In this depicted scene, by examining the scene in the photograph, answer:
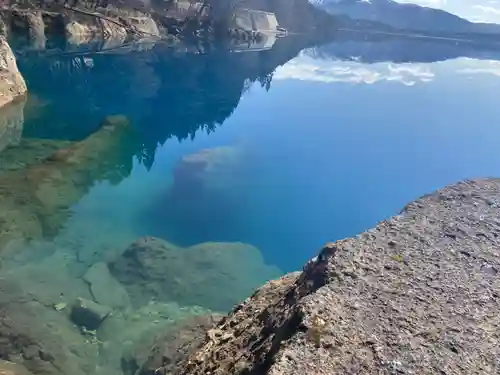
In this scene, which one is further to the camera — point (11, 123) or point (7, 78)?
point (7, 78)

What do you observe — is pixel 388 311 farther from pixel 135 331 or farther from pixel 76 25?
pixel 76 25

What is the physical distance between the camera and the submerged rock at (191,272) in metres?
10.5

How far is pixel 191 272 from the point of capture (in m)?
11.3

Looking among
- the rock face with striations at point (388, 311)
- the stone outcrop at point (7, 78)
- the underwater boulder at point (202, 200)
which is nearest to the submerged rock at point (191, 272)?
the underwater boulder at point (202, 200)

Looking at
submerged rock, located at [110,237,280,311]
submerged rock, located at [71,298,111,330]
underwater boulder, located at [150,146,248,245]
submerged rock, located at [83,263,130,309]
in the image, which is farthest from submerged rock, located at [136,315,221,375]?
underwater boulder, located at [150,146,248,245]

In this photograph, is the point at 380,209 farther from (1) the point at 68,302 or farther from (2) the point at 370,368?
(2) the point at 370,368

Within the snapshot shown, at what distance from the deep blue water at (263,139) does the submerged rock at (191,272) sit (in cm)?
81

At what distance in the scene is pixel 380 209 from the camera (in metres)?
16.7

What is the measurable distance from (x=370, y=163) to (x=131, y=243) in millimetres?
13191

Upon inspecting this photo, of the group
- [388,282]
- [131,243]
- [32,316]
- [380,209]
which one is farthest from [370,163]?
[388,282]

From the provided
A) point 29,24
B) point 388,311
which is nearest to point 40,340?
point 388,311

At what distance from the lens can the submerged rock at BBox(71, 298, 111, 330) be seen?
8.96 meters

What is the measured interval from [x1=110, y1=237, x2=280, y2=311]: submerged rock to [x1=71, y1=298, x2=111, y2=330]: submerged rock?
36.2 inches

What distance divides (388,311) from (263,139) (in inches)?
808
